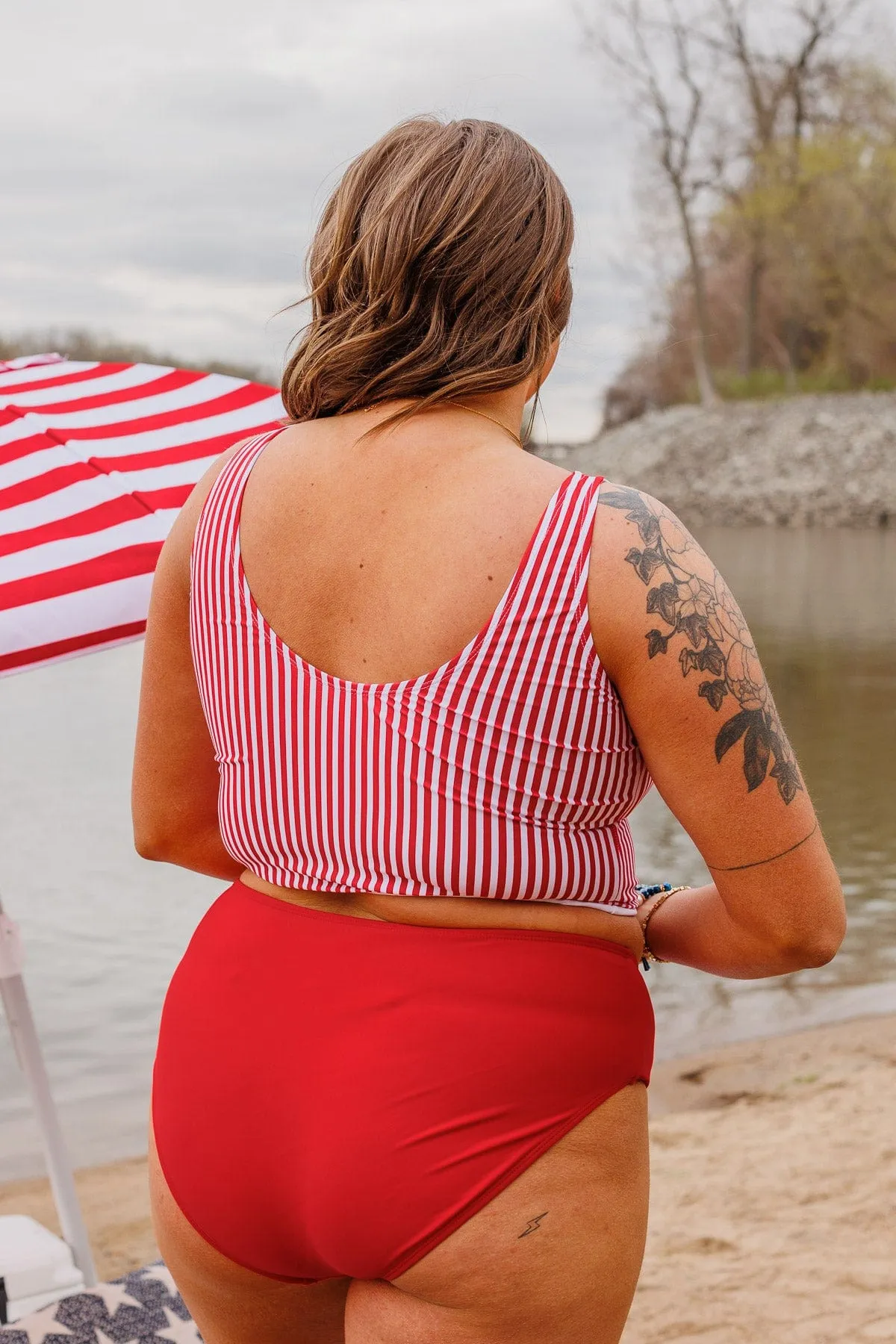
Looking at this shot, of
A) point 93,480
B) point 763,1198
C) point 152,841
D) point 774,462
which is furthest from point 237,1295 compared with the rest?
point 774,462

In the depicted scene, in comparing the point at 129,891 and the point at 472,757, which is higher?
the point at 472,757

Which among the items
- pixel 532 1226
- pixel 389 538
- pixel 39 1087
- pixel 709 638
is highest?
pixel 389 538

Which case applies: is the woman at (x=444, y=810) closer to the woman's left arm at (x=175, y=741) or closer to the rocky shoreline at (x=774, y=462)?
the woman's left arm at (x=175, y=741)

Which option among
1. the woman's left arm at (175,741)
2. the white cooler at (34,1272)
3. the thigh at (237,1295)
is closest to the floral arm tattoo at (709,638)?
the woman's left arm at (175,741)

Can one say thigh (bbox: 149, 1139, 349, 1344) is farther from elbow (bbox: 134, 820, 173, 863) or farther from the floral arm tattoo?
the floral arm tattoo

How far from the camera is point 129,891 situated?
6.59 metres

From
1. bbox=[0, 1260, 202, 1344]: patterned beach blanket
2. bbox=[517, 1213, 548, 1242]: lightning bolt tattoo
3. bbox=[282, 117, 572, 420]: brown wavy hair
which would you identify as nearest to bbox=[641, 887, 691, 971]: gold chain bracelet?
bbox=[517, 1213, 548, 1242]: lightning bolt tattoo

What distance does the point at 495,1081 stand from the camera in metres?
1.02

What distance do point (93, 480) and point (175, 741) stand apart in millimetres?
976

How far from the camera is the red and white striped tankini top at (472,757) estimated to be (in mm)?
1006

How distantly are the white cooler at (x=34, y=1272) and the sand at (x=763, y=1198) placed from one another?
2.81 feet

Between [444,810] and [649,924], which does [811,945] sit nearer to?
[649,924]

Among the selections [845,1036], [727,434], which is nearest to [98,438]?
[845,1036]

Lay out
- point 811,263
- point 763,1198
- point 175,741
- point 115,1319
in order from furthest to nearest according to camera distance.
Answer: point 811,263, point 763,1198, point 115,1319, point 175,741
